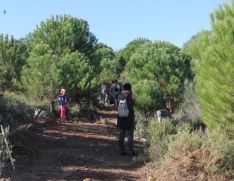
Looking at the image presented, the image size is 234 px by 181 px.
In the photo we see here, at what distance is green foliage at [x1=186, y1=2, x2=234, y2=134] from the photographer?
12.3 meters

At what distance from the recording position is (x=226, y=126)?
41.3 feet

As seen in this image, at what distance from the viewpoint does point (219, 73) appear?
41.1 ft

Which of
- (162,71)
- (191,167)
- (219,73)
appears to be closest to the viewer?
(191,167)

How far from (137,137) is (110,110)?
18.8 metres

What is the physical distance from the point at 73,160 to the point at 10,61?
72.6 feet

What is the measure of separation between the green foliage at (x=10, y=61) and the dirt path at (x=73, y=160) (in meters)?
15.4

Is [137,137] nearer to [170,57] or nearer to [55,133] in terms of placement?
[55,133]

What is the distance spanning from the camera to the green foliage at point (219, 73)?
40.2 ft

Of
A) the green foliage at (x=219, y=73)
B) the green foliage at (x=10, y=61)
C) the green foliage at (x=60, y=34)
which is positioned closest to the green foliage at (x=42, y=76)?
the green foliage at (x=10, y=61)

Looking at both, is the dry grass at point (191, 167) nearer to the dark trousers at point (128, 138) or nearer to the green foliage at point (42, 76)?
the dark trousers at point (128, 138)

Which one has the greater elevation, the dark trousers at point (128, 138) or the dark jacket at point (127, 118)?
the dark jacket at point (127, 118)

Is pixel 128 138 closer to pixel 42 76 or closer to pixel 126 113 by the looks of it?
pixel 126 113

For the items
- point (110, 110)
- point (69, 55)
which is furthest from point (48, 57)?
point (110, 110)

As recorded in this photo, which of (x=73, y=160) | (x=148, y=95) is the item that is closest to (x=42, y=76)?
(x=148, y=95)
